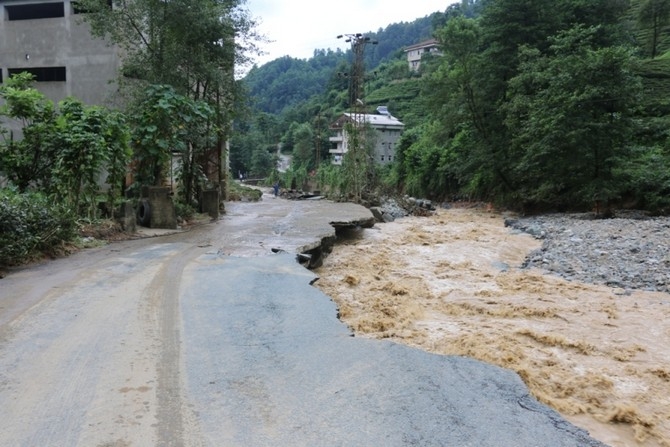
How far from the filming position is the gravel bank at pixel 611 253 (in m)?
9.16

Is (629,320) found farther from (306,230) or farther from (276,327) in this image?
(306,230)

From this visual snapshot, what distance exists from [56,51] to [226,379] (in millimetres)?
20312

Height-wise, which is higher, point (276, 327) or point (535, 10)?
point (535, 10)

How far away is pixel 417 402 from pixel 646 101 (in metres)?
25.1

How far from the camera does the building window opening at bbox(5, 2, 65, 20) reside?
20.0 meters

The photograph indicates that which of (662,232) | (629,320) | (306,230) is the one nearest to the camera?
(629,320)

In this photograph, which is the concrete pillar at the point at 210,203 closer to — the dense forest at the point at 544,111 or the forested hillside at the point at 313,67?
the dense forest at the point at 544,111

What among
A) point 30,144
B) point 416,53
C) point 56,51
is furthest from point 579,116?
point 416,53

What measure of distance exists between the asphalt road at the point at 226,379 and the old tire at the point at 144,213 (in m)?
5.81

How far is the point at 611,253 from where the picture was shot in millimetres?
11016

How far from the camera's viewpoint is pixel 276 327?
499cm

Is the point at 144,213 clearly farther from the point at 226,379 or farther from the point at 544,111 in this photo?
the point at 544,111

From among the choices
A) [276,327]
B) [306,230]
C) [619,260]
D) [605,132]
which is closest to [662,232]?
[619,260]

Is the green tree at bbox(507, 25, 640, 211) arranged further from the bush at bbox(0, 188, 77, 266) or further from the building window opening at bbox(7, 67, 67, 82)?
the building window opening at bbox(7, 67, 67, 82)
